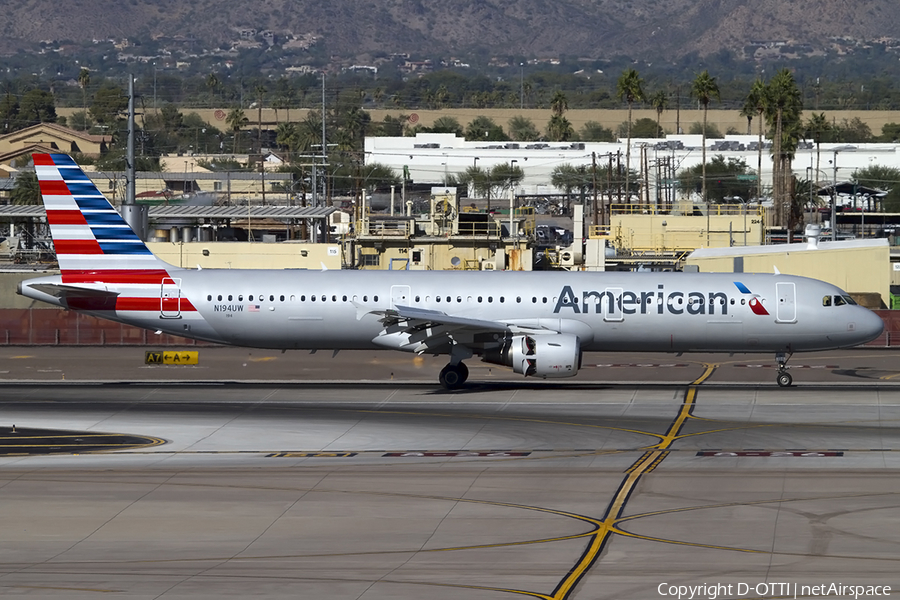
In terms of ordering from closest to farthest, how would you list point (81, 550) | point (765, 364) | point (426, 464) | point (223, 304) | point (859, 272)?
1. point (81, 550)
2. point (426, 464)
3. point (223, 304)
4. point (765, 364)
5. point (859, 272)

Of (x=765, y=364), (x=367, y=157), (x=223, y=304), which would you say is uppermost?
(x=367, y=157)

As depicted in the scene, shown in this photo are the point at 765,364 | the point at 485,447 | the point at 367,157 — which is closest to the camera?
the point at 485,447

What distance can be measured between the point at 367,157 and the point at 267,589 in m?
170

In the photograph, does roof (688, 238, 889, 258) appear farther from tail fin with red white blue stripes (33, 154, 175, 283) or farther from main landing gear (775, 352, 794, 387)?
tail fin with red white blue stripes (33, 154, 175, 283)

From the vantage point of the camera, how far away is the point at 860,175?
168 metres

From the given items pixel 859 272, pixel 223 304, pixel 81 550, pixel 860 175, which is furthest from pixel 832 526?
pixel 860 175

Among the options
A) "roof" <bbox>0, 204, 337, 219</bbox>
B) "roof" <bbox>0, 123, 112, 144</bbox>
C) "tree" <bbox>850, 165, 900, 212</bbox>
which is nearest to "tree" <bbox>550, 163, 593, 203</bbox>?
"tree" <bbox>850, 165, 900, 212</bbox>

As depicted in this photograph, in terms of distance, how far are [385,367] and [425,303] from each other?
746 centimetres

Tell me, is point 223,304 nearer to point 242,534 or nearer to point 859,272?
point 242,534

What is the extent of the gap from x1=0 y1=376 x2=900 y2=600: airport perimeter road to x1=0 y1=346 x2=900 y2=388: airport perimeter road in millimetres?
5795

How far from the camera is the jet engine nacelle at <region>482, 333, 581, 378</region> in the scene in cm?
3784

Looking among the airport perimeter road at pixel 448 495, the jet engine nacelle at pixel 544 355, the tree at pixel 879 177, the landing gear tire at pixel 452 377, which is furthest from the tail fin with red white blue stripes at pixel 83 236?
the tree at pixel 879 177

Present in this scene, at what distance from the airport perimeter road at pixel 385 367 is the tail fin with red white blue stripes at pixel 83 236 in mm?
5103

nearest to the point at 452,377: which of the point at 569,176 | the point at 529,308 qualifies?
the point at 529,308
